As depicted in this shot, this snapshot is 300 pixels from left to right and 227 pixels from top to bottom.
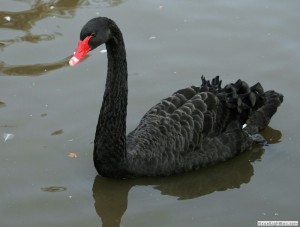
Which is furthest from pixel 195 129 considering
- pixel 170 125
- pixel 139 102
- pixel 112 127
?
pixel 139 102

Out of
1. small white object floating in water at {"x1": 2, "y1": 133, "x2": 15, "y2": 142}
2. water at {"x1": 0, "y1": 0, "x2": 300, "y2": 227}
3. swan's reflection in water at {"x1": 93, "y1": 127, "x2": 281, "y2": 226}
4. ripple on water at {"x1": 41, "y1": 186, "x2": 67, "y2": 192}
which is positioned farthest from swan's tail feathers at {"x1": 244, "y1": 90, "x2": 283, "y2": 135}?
small white object floating in water at {"x1": 2, "y1": 133, "x2": 15, "y2": 142}

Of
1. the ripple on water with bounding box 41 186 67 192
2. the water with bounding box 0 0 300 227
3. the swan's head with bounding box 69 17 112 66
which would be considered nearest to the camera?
the swan's head with bounding box 69 17 112 66

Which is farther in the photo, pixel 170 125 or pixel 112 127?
pixel 170 125

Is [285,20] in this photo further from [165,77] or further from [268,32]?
[165,77]

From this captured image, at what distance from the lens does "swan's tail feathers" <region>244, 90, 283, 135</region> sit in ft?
19.2

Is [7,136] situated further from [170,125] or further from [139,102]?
[170,125]

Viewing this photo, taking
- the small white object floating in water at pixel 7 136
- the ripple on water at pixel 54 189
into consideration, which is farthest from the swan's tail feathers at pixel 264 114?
the small white object floating in water at pixel 7 136

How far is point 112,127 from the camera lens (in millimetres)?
5176

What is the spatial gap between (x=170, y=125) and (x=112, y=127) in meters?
0.47

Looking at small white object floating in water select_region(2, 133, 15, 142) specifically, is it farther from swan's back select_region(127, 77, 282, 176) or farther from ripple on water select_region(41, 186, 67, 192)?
swan's back select_region(127, 77, 282, 176)

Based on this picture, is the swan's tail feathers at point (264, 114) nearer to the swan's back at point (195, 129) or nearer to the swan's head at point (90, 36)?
the swan's back at point (195, 129)

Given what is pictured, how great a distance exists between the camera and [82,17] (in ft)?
24.8

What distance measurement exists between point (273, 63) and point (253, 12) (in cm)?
100

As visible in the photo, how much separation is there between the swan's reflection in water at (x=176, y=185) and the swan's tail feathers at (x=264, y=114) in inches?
16.1
